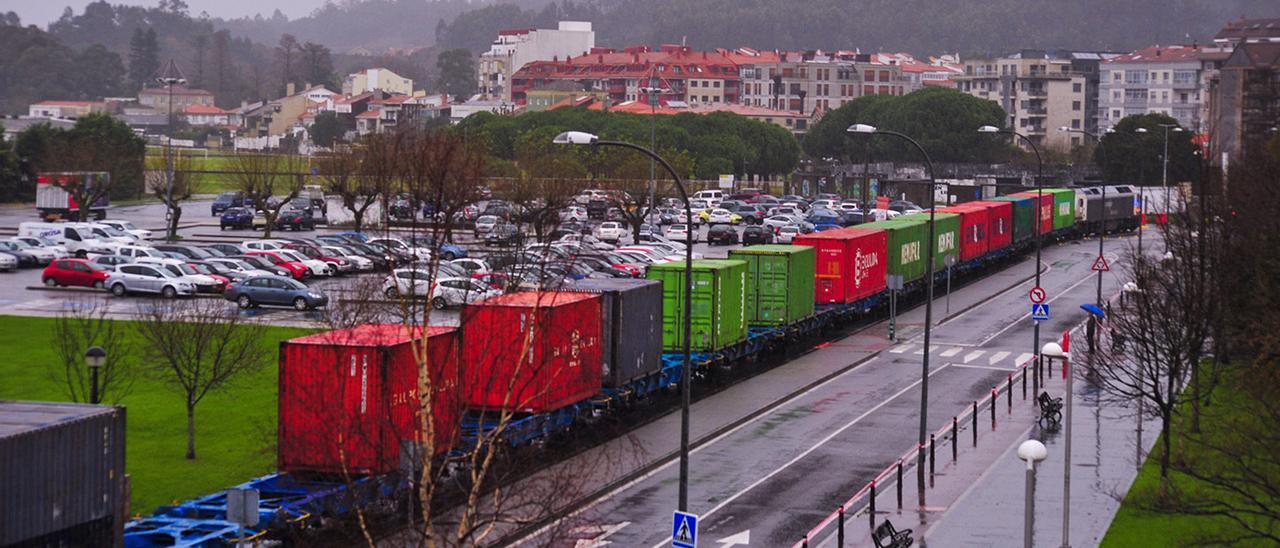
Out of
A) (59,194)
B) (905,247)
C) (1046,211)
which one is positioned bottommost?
(905,247)

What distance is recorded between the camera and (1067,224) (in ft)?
301

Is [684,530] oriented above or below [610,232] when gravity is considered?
below

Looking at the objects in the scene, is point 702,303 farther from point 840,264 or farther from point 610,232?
point 610,232

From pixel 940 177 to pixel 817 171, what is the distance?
14710 mm

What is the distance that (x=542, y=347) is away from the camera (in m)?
29.5

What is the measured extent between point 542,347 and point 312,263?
1523 inches

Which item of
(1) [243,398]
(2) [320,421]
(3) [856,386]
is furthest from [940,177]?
(2) [320,421]

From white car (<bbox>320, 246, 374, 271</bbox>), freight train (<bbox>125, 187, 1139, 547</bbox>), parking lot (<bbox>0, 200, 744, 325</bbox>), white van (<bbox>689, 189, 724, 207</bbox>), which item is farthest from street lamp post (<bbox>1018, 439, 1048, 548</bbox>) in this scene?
white van (<bbox>689, 189, 724, 207</bbox>)

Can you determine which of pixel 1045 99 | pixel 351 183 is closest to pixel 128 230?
pixel 351 183

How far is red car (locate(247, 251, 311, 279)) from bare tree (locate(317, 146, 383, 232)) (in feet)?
35.8

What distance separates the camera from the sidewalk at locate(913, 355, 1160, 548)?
2858 centimetres

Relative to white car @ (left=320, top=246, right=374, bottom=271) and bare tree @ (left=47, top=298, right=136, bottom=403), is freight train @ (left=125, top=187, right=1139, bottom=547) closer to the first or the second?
bare tree @ (left=47, top=298, right=136, bottom=403)

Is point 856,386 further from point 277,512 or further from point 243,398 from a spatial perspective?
point 277,512

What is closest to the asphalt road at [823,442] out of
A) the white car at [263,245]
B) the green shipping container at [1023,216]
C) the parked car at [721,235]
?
the green shipping container at [1023,216]
